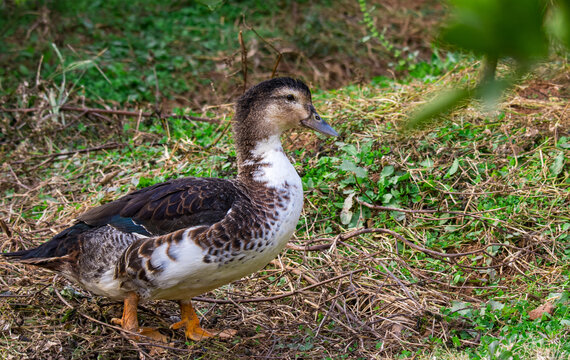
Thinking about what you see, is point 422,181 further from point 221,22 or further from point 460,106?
point 221,22

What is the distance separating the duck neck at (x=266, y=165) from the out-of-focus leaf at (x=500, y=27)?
2.63m

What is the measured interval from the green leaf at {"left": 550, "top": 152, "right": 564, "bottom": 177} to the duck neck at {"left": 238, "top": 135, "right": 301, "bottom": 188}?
2.10m

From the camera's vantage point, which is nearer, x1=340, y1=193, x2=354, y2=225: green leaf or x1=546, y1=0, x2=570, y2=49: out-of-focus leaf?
x1=546, y1=0, x2=570, y2=49: out-of-focus leaf

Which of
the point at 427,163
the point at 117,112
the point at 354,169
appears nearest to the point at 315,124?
the point at 354,169

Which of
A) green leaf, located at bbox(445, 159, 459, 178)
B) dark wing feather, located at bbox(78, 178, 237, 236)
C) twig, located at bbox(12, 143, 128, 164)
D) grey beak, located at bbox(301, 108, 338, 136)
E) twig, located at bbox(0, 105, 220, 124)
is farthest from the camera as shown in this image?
twig, located at bbox(0, 105, 220, 124)

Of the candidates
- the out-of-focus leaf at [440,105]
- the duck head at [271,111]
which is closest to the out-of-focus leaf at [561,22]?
the out-of-focus leaf at [440,105]

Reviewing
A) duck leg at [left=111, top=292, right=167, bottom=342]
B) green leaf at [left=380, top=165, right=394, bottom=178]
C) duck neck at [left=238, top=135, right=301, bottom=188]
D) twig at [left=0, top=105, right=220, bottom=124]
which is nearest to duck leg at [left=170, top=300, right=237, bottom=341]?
duck leg at [left=111, top=292, right=167, bottom=342]

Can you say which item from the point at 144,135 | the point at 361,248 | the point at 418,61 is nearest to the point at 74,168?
the point at 144,135

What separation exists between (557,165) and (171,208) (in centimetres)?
286

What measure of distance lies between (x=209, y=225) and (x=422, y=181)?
1977mm

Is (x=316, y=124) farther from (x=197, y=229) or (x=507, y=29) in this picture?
(x=507, y=29)

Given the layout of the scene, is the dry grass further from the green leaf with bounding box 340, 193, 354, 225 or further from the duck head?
the duck head

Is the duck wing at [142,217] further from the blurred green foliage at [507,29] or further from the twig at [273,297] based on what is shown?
the blurred green foliage at [507,29]

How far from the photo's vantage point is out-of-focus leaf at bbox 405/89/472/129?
41.9 inches
